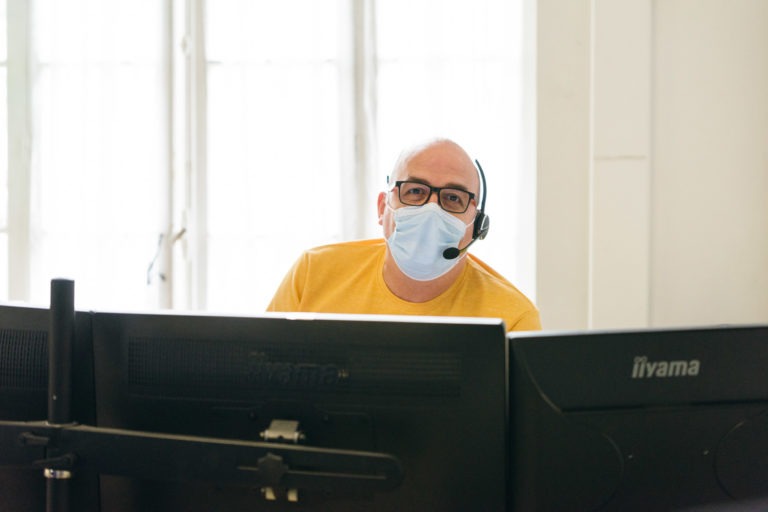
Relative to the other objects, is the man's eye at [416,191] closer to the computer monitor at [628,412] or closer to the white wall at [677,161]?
the computer monitor at [628,412]

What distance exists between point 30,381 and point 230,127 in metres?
2.15

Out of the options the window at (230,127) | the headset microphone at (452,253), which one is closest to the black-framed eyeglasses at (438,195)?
the headset microphone at (452,253)

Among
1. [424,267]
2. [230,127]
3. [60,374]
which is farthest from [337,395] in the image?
[230,127]

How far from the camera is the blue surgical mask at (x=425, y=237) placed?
1.60 meters

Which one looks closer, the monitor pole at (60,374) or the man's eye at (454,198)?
the monitor pole at (60,374)

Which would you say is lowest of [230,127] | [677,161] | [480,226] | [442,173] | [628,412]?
[628,412]

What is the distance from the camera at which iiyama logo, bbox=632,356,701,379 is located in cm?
78

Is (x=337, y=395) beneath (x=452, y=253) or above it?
beneath

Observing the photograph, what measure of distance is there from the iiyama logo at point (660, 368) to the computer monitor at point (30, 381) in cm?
69

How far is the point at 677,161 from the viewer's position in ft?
8.19

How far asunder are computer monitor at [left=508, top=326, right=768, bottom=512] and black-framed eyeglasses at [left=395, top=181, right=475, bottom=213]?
0.89 m

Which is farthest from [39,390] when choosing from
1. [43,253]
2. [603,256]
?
[43,253]

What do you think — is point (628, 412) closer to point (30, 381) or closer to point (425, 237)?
point (30, 381)

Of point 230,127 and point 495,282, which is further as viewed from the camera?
point 230,127
